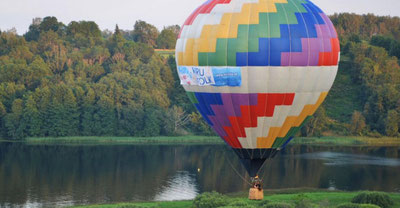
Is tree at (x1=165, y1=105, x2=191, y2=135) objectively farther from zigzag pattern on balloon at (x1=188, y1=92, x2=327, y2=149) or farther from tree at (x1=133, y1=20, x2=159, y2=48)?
zigzag pattern on balloon at (x1=188, y1=92, x2=327, y2=149)

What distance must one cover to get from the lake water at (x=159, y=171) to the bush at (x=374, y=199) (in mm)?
8552

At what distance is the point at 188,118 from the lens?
80.3 meters

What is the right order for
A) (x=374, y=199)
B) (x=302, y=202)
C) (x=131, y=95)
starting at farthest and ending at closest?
(x=131, y=95) → (x=374, y=199) → (x=302, y=202)

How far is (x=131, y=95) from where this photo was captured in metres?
79.8

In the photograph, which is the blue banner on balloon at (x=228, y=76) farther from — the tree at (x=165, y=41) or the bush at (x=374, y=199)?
the tree at (x=165, y=41)

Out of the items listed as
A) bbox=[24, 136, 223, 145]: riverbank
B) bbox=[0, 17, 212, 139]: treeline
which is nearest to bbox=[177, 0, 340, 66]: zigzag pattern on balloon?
bbox=[24, 136, 223, 145]: riverbank

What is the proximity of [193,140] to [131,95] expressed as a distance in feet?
27.2

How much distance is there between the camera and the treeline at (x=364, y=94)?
76.1 metres

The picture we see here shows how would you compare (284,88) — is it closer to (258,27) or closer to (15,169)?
(258,27)

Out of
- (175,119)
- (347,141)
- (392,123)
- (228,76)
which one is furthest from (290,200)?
(175,119)

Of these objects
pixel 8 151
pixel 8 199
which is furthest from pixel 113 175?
pixel 8 151

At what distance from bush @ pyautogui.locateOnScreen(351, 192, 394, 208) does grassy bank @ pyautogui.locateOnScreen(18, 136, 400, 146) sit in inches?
1174

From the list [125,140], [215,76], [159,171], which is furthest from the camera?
[125,140]

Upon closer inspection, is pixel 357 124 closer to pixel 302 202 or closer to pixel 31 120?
pixel 31 120
